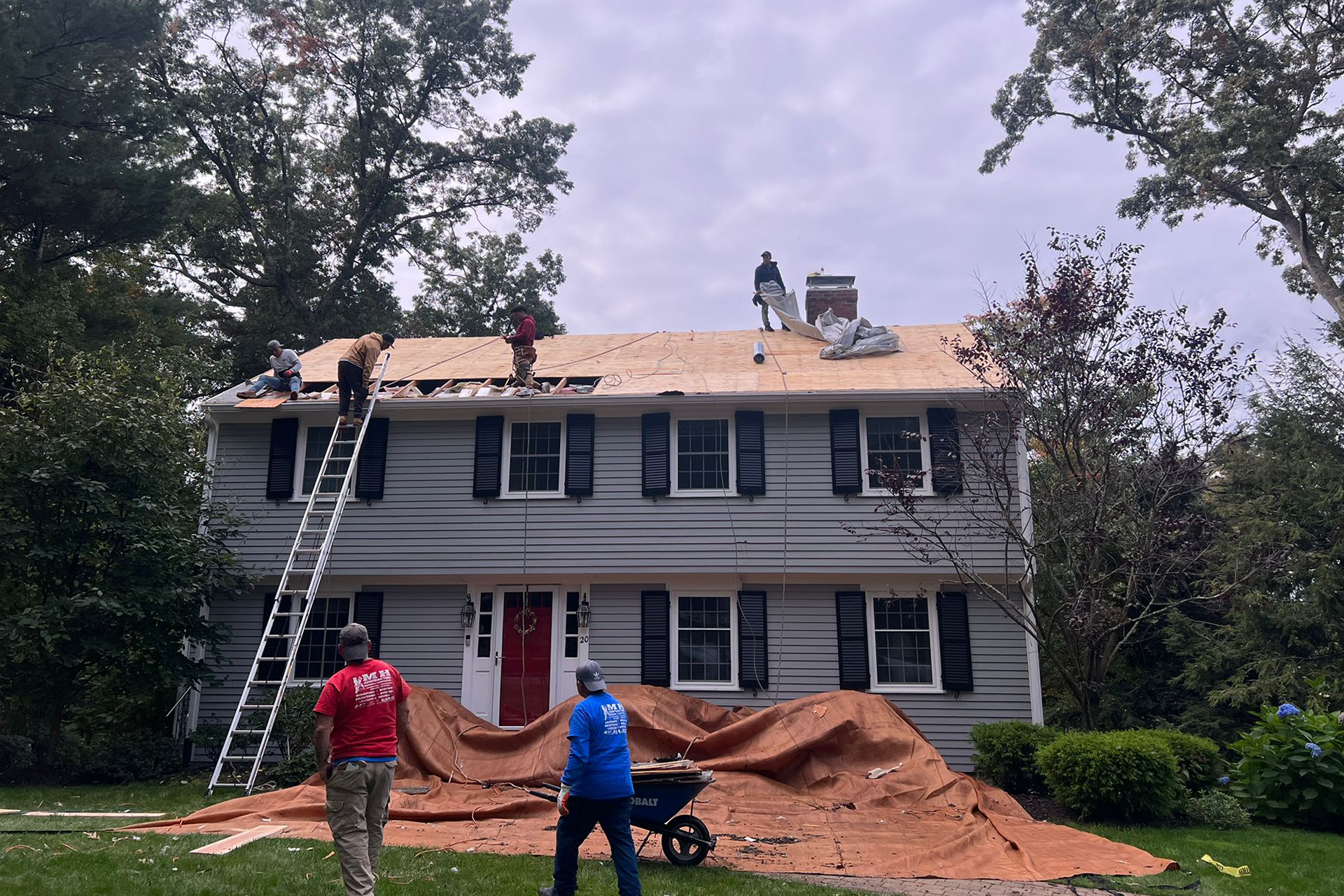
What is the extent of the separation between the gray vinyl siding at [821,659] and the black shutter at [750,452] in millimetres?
1545

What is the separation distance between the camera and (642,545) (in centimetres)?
1366

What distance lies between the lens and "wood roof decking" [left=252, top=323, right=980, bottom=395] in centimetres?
1417

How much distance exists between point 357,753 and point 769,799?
6.03 meters

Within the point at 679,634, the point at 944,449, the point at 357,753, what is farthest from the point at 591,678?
the point at 944,449

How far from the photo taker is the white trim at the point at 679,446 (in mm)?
13867

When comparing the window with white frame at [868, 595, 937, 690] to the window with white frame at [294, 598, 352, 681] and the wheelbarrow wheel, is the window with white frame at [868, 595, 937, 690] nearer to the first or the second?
the wheelbarrow wheel

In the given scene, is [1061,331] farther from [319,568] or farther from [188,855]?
[188,855]

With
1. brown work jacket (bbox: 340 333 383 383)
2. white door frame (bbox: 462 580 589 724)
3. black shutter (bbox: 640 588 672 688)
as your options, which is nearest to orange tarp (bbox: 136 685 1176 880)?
white door frame (bbox: 462 580 589 724)

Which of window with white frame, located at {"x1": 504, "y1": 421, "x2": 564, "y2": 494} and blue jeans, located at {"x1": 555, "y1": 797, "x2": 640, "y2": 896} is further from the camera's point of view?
window with white frame, located at {"x1": 504, "y1": 421, "x2": 564, "y2": 494}

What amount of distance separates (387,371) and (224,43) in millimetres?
15934

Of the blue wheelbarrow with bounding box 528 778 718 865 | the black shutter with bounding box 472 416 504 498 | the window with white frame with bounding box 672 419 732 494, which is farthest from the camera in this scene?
the black shutter with bounding box 472 416 504 498

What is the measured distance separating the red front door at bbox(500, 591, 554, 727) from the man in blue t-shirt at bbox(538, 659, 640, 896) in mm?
7918

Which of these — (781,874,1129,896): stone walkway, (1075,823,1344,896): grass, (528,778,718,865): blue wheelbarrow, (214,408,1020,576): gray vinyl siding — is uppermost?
(214,408,1020,576): gray vinyl siding

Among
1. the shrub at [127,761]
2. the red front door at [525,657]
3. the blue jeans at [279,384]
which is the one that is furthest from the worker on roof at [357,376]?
the shrub at [127,761]
